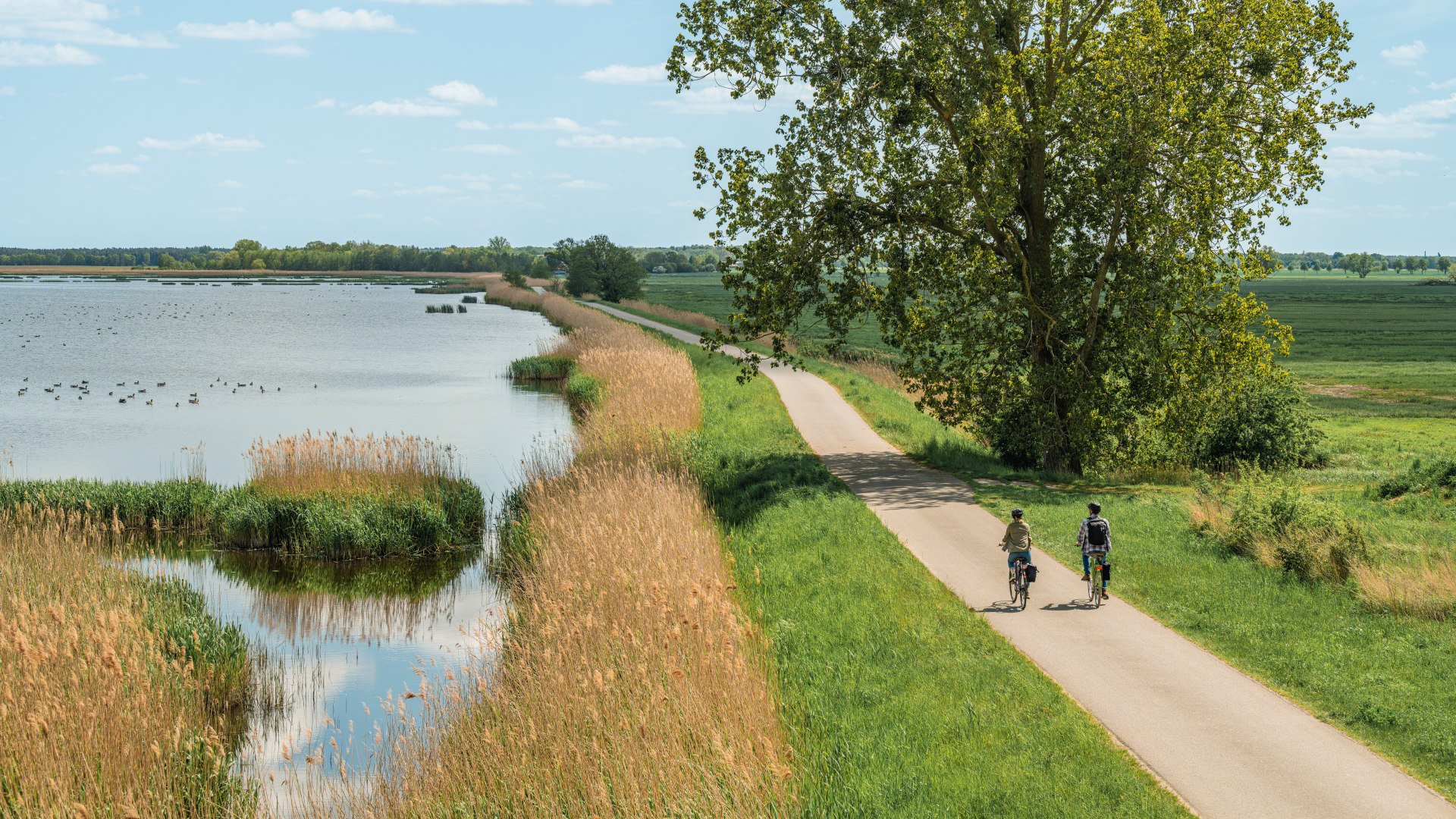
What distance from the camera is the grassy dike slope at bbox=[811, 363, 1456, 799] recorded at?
1174 centimetres

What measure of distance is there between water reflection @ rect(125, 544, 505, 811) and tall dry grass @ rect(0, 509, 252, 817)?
2.66 ft

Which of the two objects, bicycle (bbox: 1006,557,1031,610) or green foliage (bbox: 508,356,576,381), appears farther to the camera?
green foliage (bbox: 508,356,576,381)

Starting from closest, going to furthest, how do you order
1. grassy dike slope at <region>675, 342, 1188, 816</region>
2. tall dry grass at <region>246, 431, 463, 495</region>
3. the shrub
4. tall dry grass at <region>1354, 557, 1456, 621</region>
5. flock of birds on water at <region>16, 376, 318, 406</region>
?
grassy dike slope at <region>675, 342, 1188, 816</region> → tall dry grass at <region>1354, 557, 1456, 621</region> → the shrub → tall dry grass at <region>246, 431, 463, 495</region> → flock of birds on water at <region>16, 376, 318, 406</region>

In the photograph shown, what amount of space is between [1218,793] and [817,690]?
14.0 ft

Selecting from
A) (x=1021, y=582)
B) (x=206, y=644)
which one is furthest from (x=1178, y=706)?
(x=206, y=644)

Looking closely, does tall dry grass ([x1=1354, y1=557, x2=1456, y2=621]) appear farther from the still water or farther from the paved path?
the still water

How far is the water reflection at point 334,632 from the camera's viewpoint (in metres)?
13.6

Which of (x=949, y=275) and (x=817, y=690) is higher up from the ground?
(x=949, y=275)

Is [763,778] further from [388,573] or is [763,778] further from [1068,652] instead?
[388,573]

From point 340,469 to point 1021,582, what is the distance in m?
15.1

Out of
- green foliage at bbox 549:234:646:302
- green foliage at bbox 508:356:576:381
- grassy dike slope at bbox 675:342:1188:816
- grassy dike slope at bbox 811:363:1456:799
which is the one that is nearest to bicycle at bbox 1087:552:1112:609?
grassy dike slope at bbox 811:363:1456:799

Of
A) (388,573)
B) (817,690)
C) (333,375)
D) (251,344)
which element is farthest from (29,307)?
(817,690)

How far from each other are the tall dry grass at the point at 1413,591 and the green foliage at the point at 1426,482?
9103 millimetres

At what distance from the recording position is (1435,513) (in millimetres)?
22438
